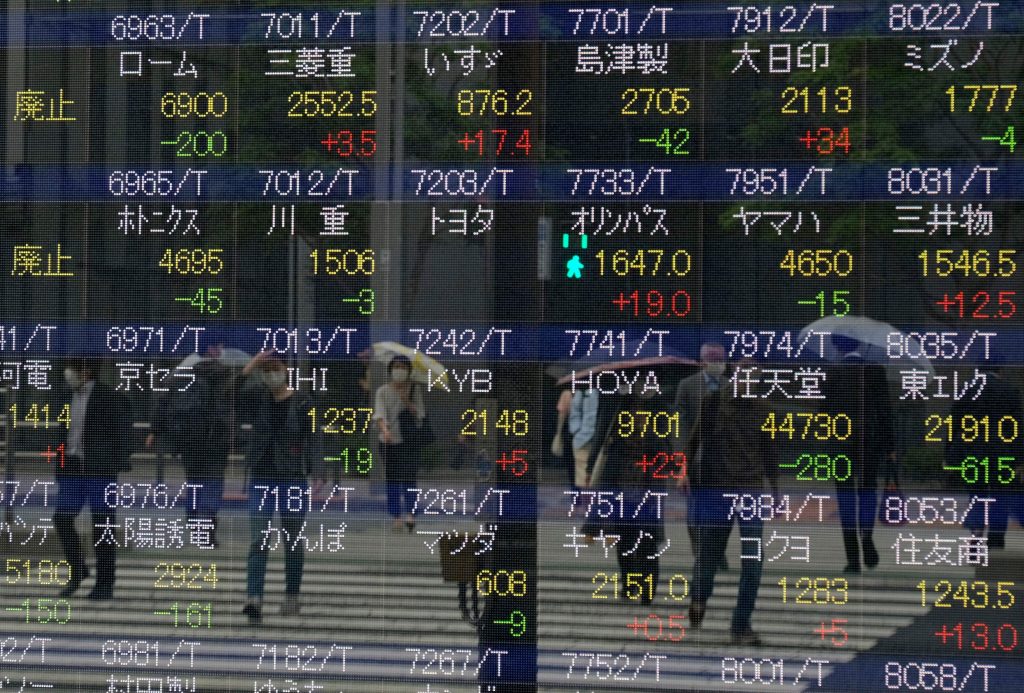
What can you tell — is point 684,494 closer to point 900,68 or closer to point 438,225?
point 438,225

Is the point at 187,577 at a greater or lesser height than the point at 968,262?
lesser

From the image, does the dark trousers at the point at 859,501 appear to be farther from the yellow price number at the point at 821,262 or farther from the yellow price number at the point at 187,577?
the yellow price number at the point at 187,577

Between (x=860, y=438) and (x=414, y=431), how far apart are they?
75.7 inches

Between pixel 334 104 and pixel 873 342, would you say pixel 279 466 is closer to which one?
pixel 334 104

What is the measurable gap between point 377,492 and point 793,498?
5.97ft

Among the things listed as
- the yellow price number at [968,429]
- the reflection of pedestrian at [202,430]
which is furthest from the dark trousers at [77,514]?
the yellow price number at [968,429]

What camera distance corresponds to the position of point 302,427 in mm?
7438

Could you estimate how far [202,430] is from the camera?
7.55 meters

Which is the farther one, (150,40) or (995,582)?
(150,40)

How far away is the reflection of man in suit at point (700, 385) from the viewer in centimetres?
719

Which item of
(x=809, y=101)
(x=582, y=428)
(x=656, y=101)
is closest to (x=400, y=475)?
(x=582, y=428)

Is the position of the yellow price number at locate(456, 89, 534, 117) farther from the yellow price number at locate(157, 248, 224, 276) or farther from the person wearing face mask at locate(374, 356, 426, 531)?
the yellow price number at locate(157, 248, 224, 276)

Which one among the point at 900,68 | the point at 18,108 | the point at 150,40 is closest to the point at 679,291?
the point at 900,68

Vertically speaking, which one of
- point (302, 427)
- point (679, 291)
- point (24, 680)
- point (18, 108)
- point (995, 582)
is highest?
point (18, 108)
